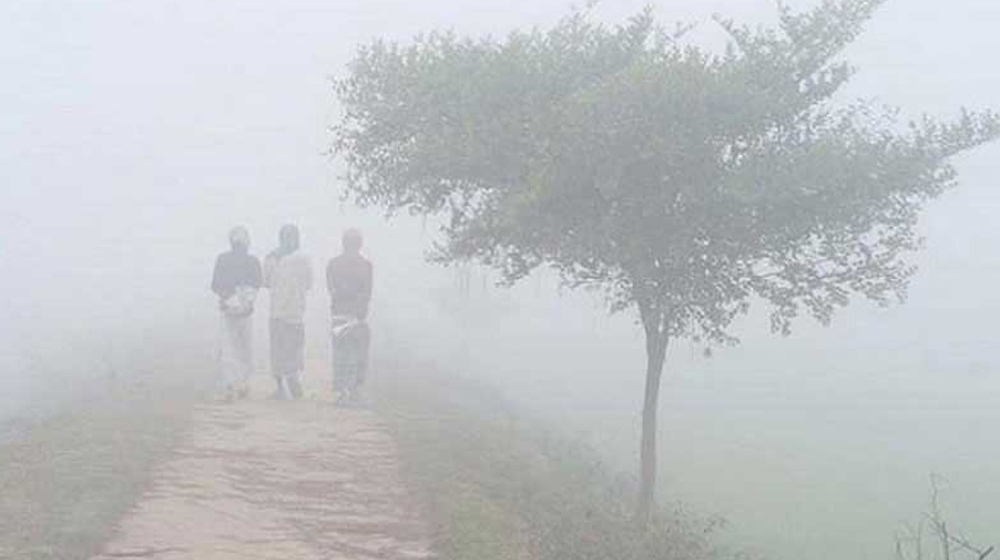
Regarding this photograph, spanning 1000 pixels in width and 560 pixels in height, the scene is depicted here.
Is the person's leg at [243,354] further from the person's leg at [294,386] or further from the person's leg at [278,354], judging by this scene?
the person's leg at [294,386]

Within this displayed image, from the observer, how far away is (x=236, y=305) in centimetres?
1727

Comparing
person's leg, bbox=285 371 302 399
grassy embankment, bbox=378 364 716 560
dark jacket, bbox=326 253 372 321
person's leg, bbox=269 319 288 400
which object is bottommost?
grassy embankment, bbox=378 364 716 560

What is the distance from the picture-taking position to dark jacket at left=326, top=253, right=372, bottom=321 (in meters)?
17.7

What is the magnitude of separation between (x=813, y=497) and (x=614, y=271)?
55.4 ft

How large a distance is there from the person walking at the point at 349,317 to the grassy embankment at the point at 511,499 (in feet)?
2.34

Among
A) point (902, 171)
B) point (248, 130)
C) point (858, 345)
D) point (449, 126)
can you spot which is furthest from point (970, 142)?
point (248, 130)

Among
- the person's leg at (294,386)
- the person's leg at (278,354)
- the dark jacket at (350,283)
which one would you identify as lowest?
the person's leg at (294,386)

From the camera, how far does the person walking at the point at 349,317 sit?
57.9 feet

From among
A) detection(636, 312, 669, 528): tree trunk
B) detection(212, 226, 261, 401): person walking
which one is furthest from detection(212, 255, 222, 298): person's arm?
detection(636, 312, 669, 528): tree trunk

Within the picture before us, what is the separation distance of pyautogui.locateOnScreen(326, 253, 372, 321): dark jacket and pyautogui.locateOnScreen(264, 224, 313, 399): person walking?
13.8 inches

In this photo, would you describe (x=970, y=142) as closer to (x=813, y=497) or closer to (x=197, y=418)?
(x=197, y=418)

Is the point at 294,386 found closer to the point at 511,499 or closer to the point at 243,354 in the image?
the point at 243,354

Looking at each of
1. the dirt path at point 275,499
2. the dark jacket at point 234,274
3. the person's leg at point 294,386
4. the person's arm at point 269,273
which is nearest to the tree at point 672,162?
the dark jacket at point 234,274

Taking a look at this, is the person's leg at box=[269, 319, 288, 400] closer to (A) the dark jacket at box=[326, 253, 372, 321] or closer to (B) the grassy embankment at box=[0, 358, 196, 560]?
(A) the dark jacket at box=[326, 253, 372, 321]
